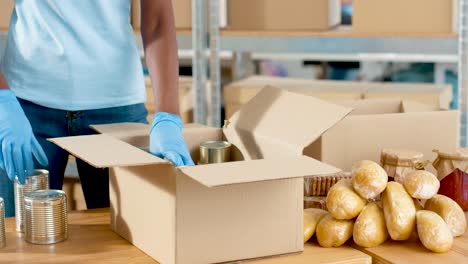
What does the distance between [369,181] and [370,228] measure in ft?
0.25

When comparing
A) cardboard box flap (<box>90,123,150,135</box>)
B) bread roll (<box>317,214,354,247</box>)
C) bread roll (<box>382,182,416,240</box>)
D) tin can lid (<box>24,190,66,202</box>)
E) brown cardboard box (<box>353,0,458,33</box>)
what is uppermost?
brown cardboard box (<box>353,0,458,33</box>)

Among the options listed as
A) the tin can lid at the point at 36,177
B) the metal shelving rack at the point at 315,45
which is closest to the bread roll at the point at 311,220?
the tin can lid at the point at 36,177

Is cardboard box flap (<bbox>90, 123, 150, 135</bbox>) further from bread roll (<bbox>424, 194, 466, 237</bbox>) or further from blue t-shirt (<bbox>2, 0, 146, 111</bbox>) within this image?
bread roll (<bbox>424, 194, 466, 237</bbox>)

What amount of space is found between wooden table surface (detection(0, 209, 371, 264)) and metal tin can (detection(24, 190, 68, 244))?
14mm

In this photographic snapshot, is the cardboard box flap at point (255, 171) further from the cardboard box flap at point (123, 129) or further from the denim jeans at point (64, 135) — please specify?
the denim jeans at point (64, 135)

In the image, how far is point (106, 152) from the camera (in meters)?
1.23

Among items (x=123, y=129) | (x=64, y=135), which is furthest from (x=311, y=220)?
(x=64, y=135)

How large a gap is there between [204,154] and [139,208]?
182 millimetres

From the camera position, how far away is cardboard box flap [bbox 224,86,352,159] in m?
1.35

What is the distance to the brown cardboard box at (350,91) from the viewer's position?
8.09 ft

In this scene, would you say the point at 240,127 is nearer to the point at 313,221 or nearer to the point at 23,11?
the point at 313,221

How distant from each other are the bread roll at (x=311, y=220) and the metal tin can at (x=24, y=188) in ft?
1.53

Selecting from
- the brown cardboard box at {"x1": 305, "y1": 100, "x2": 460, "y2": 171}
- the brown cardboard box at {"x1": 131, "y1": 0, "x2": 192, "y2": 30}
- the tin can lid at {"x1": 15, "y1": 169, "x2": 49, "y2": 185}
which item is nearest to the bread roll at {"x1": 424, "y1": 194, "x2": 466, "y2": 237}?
the brown cardboard box at {"x1": 305, "y1": 100, "x2": 460, "y2": 171}

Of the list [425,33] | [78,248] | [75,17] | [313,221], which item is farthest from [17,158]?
[425,33]
